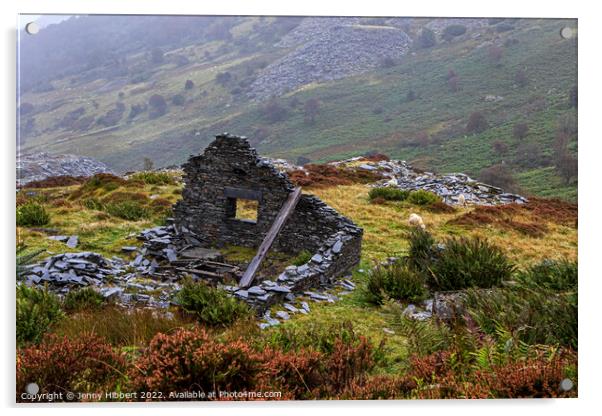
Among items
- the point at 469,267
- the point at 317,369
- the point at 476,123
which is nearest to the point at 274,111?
the point at 476,123

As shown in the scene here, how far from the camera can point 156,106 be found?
991cm

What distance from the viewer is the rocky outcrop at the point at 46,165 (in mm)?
7795

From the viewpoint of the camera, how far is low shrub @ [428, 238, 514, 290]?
1113 centimetres

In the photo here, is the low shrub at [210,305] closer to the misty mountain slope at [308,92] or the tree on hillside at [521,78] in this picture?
the misty mountain slope at [308,92]

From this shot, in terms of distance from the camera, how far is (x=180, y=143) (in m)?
10.6

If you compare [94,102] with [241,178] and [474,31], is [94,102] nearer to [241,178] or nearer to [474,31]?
[241,178]

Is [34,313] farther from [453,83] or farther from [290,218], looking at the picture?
[453,83]

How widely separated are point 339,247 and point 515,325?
5524 mm

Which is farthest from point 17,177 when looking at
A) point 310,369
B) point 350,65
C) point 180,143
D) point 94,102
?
point 350,65

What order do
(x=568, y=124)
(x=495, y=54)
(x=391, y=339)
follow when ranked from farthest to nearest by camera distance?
(x=495, y=54)
(x=391, y=339)
(x=568, y=124)

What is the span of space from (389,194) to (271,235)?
9.20 metres

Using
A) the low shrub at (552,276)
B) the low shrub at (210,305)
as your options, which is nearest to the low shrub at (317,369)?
the low shrub at (210,305)

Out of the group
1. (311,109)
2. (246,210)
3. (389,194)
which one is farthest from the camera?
(389,194)

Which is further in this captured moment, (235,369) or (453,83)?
(453,83)
